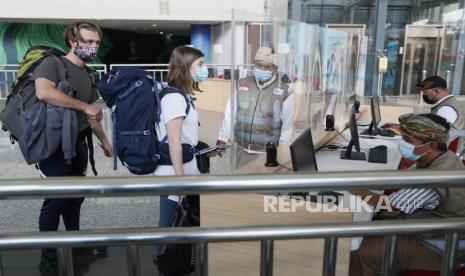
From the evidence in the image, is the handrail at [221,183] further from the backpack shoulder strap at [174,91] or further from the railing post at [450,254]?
the backpack shoulder strap at [174,91]

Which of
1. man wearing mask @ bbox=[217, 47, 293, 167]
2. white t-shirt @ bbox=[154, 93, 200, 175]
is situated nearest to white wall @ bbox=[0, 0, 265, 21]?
man wearing mask @ bbox=[217, 47, 293, 167]

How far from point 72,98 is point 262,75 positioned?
56.2 inches

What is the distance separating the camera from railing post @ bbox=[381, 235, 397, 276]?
3.62 feet

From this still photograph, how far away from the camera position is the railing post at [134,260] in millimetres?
1083

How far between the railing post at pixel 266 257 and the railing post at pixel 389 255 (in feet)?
1.05

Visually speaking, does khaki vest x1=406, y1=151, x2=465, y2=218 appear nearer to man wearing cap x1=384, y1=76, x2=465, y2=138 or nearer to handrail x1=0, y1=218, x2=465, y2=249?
handrail x1=0, y1=218, x2=465, y2=249

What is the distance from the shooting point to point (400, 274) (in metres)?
2.05

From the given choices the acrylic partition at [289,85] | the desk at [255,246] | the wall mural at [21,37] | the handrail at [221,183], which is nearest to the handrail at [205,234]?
the handrail at [221,183]

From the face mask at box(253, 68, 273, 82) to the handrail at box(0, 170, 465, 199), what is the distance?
212 cm

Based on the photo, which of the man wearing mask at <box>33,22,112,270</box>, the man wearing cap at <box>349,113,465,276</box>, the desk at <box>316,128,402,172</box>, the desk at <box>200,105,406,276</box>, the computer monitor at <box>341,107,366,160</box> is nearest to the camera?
the desk at <box>200,105,406,276</box>

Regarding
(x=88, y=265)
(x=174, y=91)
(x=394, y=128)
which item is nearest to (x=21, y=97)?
(x=174, y=91)

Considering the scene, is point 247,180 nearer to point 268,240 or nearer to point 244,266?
point 268,240

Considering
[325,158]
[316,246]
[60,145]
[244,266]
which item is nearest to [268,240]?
[316,246]

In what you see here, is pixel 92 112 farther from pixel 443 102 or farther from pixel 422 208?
pixel 443 102
